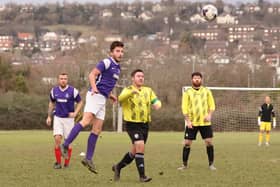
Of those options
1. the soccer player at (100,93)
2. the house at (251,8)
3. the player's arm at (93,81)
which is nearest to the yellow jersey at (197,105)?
the soccer player at (100,93)

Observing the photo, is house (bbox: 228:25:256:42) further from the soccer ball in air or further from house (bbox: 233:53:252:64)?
the soccer ball in air

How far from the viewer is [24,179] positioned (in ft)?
41.6

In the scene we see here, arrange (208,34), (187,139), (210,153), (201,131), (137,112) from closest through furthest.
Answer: (137,112), (210,153), (201,131), (187,139), (208,34)

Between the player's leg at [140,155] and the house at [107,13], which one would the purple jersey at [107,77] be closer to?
the player's leg at [140,155]

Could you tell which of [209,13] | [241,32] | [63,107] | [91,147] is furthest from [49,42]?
[91,147]

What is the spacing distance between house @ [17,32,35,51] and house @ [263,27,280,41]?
39.4m

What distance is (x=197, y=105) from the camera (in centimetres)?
1520

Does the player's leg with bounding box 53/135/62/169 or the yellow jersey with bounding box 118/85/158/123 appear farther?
the player's leg with bounding box 53/135/62/169

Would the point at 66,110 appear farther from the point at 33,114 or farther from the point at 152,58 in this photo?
the point at 152,58

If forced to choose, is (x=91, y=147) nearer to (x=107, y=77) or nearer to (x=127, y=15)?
(x=107, y=77)

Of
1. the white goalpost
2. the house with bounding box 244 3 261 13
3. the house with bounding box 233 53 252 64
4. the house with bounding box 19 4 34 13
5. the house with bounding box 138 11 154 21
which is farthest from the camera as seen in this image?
the house with bounding box 244 3 261 13

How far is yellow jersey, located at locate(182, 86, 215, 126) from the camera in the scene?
15.1m

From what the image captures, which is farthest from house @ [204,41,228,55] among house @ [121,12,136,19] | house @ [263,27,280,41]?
house @ [121,12,136,19]

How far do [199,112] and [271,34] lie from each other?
351 feet
